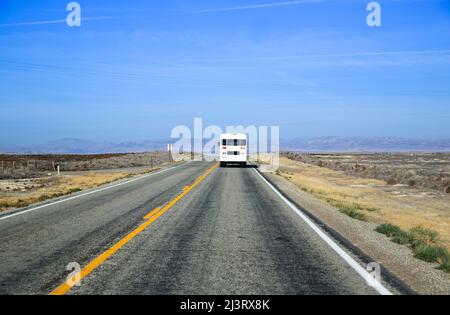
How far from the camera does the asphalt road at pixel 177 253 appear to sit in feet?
18.7

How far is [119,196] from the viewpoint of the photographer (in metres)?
16.7

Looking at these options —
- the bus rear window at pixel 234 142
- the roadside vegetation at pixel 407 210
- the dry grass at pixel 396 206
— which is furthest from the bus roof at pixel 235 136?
the dry grass at pixel 396 206

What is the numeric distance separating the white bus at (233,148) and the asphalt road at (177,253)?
23.7 meters

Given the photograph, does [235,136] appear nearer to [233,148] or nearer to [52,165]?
[233,148]

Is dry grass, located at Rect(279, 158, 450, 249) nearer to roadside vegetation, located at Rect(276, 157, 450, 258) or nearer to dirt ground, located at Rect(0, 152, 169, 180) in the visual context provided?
roadside vegetation, located at Rect(276, 157, 450, 258)

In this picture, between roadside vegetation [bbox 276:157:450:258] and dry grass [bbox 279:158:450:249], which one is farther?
dry grass [bbox 279:158:450:249]

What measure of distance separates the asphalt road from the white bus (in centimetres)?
2366

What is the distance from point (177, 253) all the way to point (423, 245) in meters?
4.79

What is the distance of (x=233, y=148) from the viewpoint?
122 ft

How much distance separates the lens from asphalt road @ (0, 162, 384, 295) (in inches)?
224

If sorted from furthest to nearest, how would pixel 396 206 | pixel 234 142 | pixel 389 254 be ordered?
pixel 234 142, pixel 396 206, pixel 389 254

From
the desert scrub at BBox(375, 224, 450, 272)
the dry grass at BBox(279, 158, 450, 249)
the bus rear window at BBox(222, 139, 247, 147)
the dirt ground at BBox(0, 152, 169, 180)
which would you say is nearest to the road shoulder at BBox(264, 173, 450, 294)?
the desert scrub at BBox(375, 224, 450, 272)

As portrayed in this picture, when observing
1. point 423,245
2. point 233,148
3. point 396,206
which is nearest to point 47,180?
point 233,148
